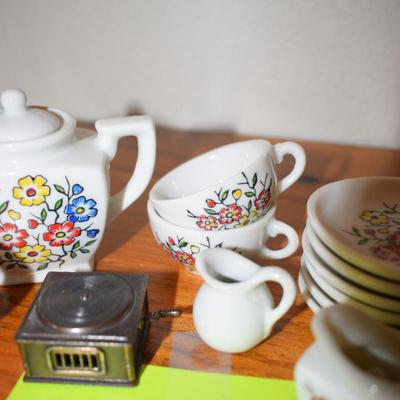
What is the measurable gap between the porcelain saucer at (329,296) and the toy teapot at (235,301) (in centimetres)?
5

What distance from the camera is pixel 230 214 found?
0.55 m

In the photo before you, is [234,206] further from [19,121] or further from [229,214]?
[19,121]

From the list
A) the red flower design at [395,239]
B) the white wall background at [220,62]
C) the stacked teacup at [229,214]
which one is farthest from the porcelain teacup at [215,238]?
the white wall background at [220,62]

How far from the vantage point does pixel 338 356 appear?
32 centimetres

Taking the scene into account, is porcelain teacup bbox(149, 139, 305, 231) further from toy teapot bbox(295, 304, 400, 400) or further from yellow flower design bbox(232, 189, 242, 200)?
toy teapot bbox(295, 304, 400, 400)

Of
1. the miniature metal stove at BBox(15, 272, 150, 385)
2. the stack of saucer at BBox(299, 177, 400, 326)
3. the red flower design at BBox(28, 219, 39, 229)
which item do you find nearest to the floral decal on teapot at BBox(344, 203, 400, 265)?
the stack of saucer at BBox(299, 177, 400, 326)

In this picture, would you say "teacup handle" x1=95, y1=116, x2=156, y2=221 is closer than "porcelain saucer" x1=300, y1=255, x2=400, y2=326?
No

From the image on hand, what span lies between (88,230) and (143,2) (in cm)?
53

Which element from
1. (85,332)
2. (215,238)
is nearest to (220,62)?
(215,238)

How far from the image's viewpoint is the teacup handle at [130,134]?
1.85ft

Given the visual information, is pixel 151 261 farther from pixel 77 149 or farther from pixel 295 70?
pixel 295 70

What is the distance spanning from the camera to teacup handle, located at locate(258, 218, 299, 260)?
22.9 inches

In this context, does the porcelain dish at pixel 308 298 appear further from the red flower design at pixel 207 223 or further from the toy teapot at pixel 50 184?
the toy teapot at pixel 50 184

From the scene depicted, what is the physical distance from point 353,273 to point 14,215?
366mm
